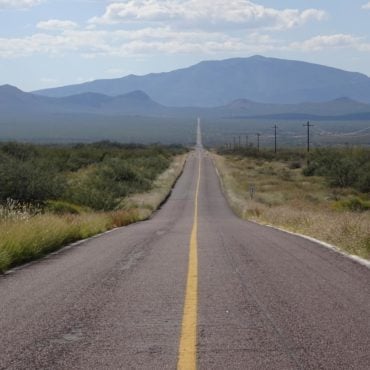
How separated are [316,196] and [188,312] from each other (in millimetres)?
47958

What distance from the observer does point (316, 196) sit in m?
54.0

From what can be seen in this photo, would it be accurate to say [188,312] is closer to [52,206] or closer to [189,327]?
[189,327]

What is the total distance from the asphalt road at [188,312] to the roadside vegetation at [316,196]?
191 centimetres

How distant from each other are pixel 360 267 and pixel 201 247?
4295 mm

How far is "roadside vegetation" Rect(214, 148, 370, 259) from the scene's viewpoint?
1485 centimetres

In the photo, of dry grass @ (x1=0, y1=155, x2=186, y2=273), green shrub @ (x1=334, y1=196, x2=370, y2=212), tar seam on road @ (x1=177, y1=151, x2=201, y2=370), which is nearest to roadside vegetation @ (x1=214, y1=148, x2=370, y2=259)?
green shrub @ (x1=334, y1=196, x2=370, y2=212)

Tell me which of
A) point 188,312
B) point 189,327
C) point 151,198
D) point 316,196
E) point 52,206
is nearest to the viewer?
point 189,327

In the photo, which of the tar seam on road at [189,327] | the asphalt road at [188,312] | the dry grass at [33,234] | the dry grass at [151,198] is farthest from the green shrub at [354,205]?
the tar seam on road at [189,327]

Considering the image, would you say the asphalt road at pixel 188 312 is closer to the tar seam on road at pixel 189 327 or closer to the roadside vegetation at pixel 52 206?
Answer: the tar seam on road at pixel 189 327

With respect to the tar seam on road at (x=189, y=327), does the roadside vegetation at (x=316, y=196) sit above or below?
below

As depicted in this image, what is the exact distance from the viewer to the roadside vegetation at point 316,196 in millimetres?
14854

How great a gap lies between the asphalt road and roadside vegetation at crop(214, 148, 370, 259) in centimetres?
191

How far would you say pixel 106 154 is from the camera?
97500 millimetres

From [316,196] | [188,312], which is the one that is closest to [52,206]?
[188,312]
